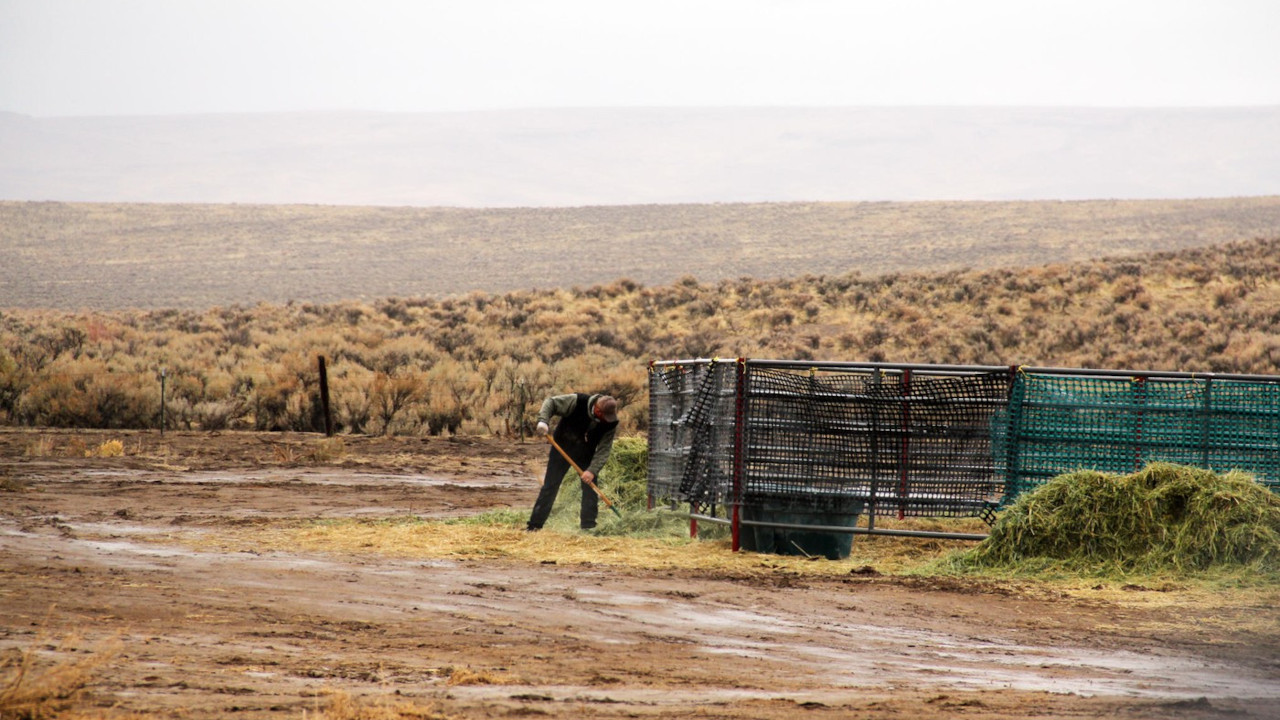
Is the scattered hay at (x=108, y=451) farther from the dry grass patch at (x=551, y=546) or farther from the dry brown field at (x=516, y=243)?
the dry brown field at (x=516, y=243)

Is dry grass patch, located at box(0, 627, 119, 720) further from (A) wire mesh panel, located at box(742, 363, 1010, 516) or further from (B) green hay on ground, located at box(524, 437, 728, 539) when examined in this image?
(B) green hay on ground, located at box(524, 437, 728, 539)

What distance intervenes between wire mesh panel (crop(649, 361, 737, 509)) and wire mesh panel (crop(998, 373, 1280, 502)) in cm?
248

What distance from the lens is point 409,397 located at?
30.8 m

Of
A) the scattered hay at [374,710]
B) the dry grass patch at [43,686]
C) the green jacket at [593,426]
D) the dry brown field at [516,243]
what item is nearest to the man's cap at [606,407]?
the green jacket at [593,426]

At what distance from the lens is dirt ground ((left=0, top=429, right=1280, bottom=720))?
6.91m

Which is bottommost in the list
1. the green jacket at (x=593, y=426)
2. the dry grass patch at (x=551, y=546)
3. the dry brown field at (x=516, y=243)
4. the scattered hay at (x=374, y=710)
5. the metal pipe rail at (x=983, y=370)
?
the dry grass patch at (x=551, y=546)

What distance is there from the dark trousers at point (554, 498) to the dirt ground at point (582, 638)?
1999 mm

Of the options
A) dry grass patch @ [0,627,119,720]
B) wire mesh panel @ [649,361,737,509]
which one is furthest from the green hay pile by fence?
dry grass patch @ [0,627,119,720]

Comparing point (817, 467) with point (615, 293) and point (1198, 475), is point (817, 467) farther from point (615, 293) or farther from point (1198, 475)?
point (615, 293)

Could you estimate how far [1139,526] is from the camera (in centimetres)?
1209

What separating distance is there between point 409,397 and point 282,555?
18545mm

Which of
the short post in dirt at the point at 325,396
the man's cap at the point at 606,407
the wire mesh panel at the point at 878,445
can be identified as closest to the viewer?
the wire mesh panel at the point at 878,445

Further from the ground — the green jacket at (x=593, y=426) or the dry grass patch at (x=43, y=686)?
the green jacket at (x=593, y=426)

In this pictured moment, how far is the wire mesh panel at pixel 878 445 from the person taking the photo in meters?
12.7
